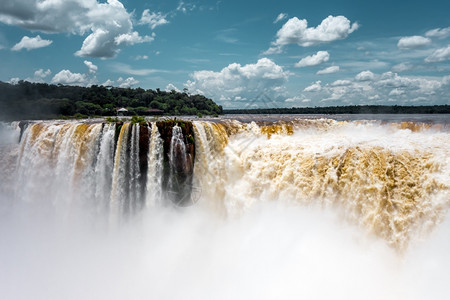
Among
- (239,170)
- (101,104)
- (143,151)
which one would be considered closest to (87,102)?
(101,104)

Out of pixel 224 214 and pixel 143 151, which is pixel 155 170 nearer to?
pixel 143 151

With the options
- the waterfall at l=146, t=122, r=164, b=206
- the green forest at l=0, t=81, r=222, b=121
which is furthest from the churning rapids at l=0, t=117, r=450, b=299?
the green forest at l=0, t=81, r=222, b=121

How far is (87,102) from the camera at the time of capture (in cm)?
4200

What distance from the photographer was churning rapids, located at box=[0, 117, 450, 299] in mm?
8797

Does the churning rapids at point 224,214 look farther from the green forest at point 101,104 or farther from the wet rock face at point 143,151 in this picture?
the green forest at point 101,104

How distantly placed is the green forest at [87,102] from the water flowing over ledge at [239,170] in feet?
61.2

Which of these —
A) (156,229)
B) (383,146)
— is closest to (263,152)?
(383,146)

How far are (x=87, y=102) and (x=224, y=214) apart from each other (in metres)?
35.7

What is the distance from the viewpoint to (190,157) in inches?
535

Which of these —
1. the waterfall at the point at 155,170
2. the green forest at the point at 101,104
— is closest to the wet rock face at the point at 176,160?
the waterfall at the point at 155,170

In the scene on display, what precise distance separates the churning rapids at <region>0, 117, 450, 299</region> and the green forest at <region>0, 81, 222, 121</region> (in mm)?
20600

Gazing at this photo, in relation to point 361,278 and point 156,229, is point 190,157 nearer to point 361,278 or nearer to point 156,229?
point 156,229

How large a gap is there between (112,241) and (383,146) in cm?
1127

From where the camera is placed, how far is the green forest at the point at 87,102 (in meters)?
35.2
